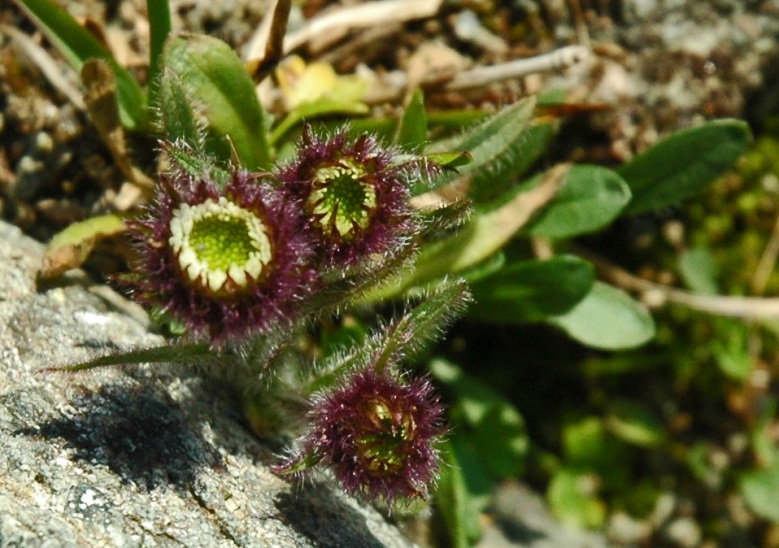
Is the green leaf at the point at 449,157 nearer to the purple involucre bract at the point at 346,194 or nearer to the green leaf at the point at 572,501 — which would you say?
the purple involucre bract at the point at 346,194

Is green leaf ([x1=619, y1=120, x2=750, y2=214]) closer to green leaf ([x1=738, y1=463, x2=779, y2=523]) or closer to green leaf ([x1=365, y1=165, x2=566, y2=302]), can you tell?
green leaf ([x1=365, y1=165, x2=566, y2=302])

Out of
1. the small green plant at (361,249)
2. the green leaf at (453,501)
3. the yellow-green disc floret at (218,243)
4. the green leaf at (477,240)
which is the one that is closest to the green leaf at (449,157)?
the small green plant at (361,249)

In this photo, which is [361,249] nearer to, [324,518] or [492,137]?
[324,518]

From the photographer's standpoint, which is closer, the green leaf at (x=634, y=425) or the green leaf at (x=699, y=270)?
the green leaf at (x=699, y=270)

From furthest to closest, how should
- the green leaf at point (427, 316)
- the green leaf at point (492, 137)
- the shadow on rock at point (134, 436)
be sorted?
1. the green leaf at point (492, 137)
2. the green leaf at point (427, 316)
3. the shadow on rock at point (134, 436)

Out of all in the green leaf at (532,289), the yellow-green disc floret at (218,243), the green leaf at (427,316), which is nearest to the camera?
the yellow-green disc floret at (218,243)

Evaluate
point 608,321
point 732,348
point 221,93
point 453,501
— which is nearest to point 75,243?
point 221,93

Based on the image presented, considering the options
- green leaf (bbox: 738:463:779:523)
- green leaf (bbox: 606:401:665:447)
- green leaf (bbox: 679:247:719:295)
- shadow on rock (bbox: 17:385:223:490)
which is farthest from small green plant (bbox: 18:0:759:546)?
green leaf (bbox: 738:463:779:523)
